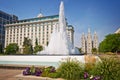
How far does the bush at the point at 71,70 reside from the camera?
5922 millimetres

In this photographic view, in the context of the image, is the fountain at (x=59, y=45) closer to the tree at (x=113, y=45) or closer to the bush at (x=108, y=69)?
the bush at (x=108, y=69)

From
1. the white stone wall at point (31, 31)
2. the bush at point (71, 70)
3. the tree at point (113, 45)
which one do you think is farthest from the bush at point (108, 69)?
the white stone wall at point (31, 31)

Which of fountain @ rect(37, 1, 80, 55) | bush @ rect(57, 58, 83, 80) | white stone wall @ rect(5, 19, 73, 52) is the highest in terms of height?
white stone wall @ rect(5, 19, 73, 52)

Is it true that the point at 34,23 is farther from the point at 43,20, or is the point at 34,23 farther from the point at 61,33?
the point at 61,33

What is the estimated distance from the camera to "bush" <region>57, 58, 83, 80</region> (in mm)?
5922

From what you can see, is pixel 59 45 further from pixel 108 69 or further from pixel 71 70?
pixel 108 69

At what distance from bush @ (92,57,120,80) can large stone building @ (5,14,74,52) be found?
8780 centimetres

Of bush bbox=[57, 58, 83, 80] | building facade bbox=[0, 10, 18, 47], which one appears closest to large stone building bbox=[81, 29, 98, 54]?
building facade bbox=[0, 10, 18, 47]

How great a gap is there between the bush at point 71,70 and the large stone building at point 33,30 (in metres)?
87.2

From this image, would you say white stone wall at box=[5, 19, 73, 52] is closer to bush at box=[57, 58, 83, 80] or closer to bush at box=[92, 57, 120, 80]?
bush at box=[57, 58, 83, 80]

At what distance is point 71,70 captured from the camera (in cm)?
601

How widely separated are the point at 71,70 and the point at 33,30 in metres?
99.3

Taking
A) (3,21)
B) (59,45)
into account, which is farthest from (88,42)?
(59,45)

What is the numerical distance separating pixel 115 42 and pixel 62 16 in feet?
128
